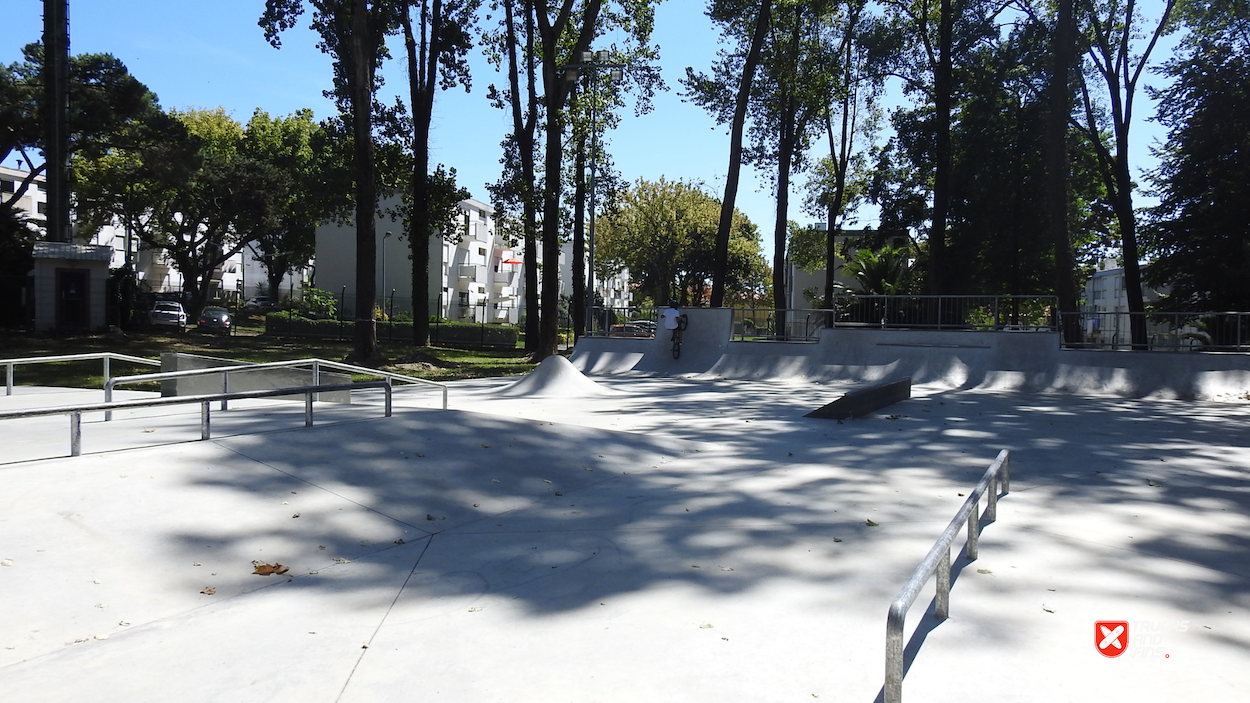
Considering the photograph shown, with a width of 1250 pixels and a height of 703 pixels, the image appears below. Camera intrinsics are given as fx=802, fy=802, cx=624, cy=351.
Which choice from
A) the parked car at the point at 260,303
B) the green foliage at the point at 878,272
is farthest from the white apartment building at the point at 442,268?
the green foliage at the point at 878,272

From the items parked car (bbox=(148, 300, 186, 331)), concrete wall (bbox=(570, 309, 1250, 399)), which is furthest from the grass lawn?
parked car (bbox=(148, 300, 186, 331))

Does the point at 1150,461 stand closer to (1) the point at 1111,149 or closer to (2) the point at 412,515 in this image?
(2) the point at 412,515

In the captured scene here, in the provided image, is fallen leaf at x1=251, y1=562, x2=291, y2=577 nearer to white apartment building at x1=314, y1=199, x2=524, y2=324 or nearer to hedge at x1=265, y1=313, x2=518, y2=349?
hedge at x1=265, y1=313, x2=518, y2=349

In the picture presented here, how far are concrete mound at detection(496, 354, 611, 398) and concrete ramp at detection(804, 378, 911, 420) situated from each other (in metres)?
4.74

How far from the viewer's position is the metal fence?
17250mm

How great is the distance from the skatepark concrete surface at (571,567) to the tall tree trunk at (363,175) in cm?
1165

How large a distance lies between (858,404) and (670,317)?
1099cm

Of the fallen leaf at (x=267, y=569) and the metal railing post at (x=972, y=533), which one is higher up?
the metal railing post at (x=972, y=533)

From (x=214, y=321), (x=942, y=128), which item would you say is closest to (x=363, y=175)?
(x=942, y=128)

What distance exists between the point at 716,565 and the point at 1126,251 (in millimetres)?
26692

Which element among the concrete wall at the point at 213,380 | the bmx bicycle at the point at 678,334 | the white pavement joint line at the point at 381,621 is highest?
the bmx bicycle at the point at 678,334

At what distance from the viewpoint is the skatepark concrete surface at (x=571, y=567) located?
3686 millimetres

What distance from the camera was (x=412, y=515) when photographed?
6332 millimetres

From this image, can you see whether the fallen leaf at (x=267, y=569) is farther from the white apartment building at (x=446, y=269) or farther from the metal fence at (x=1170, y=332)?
the white apartment building at (x=446, y=269)
